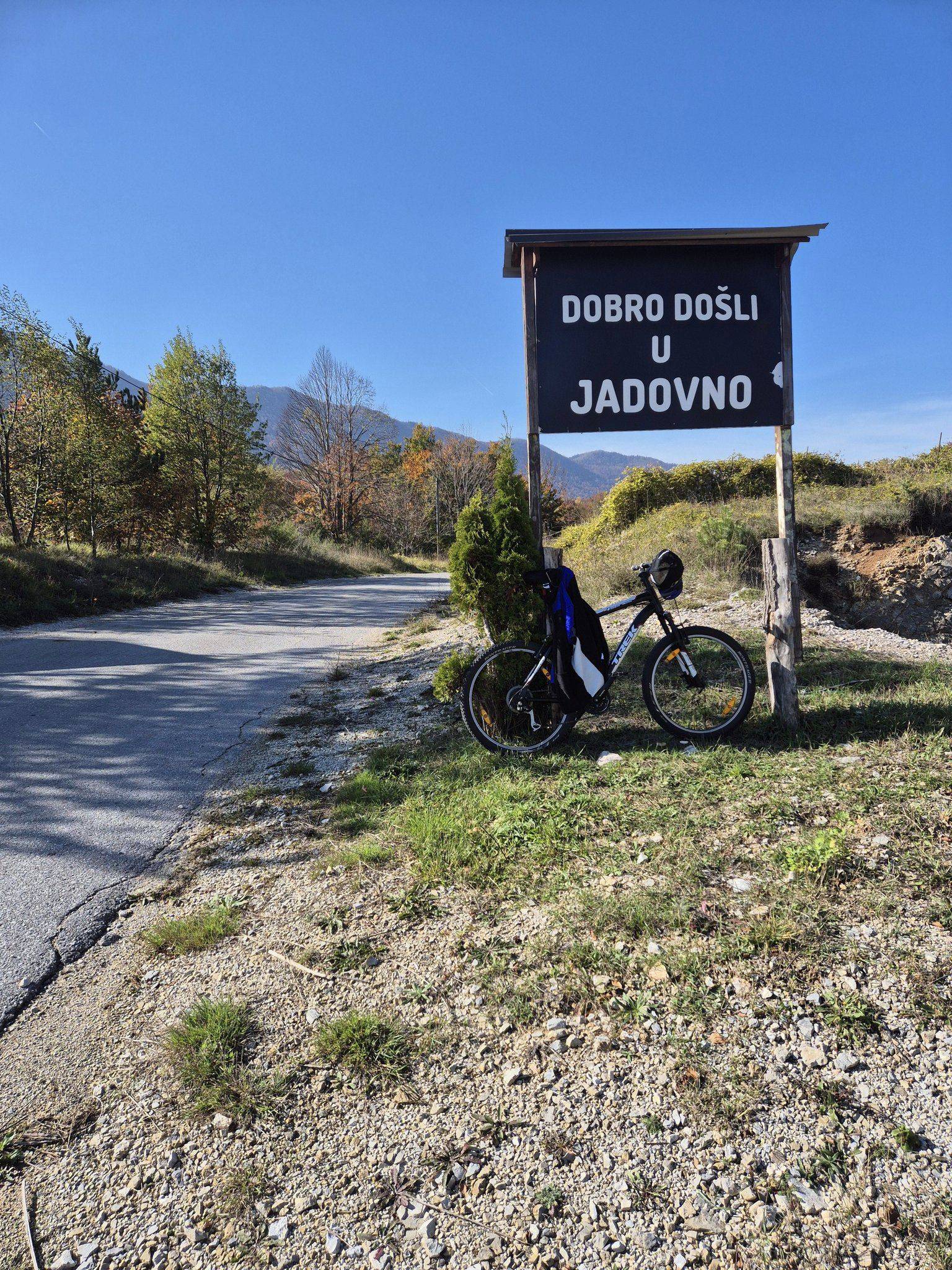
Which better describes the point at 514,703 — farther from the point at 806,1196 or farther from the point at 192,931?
the point at 806,1196

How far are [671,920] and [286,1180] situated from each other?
1549mm

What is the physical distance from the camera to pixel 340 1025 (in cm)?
A: 242

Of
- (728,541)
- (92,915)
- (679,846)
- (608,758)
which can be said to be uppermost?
(728,541)

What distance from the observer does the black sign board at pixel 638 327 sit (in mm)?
4805

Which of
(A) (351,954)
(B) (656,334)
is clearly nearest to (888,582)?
(B) (656,334)

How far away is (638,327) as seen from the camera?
4840 mm

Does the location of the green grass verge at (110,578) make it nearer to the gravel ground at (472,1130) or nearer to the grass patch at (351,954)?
the grass patch at (351,954)

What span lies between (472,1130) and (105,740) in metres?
4.57

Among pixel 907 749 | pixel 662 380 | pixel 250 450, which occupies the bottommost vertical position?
pixel 907 749

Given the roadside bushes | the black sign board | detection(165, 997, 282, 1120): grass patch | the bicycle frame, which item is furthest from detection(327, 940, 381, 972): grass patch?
the roadside bushes

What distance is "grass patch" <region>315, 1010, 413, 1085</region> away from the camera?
2260 mm

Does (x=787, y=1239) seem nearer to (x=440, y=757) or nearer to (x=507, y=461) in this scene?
(x=440, y=757)

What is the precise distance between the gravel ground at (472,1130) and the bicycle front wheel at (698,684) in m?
2.10

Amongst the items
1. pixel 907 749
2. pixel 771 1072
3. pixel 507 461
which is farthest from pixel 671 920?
pixel 507 461
